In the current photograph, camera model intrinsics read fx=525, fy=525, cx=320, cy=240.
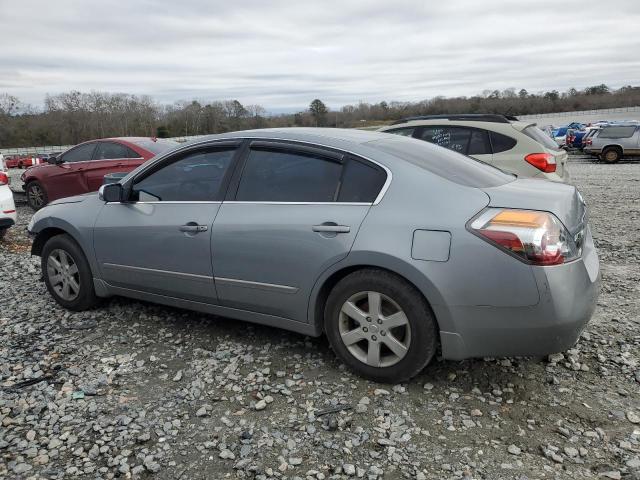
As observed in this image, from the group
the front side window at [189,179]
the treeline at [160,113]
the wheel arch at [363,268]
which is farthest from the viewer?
the treeline at [160,113]

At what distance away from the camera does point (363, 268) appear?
319cm

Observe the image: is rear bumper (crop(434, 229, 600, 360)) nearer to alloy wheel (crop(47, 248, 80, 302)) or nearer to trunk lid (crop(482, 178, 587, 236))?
trunk lid (crop(482, 178, 587, 236))

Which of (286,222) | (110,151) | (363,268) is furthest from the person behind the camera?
(110,151)

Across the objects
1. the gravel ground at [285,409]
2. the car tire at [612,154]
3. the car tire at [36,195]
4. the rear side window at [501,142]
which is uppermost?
the rear side window at [501,142]

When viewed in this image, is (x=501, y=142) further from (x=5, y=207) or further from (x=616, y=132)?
(x=616, y=132)

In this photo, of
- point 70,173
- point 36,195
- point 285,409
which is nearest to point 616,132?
point 70,173

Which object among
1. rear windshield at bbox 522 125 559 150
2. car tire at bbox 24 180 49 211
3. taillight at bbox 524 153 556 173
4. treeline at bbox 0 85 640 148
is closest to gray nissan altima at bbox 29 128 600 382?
taillight at bbox 524 153 556 173

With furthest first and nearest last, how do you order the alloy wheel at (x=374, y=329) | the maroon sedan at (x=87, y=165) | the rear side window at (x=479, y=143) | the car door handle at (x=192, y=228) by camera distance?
1. the maroon sedan at (x=87, y=165)
2. the rear side window at (x=479, y=143)
3. the car door handle at (x=192, y=228)
4. the alloy wheel at (x=374, y=329)

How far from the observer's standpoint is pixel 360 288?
3166mm

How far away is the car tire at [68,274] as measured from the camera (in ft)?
15.1

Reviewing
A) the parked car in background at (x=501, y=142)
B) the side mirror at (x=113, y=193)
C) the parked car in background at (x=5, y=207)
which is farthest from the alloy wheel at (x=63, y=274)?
the parked car in background at (x=501, y=142)

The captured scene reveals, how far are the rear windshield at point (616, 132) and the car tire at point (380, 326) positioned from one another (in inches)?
888

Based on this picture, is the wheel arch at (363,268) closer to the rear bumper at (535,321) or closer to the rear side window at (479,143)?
the rear bumper at (535,321)

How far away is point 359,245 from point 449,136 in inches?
216
